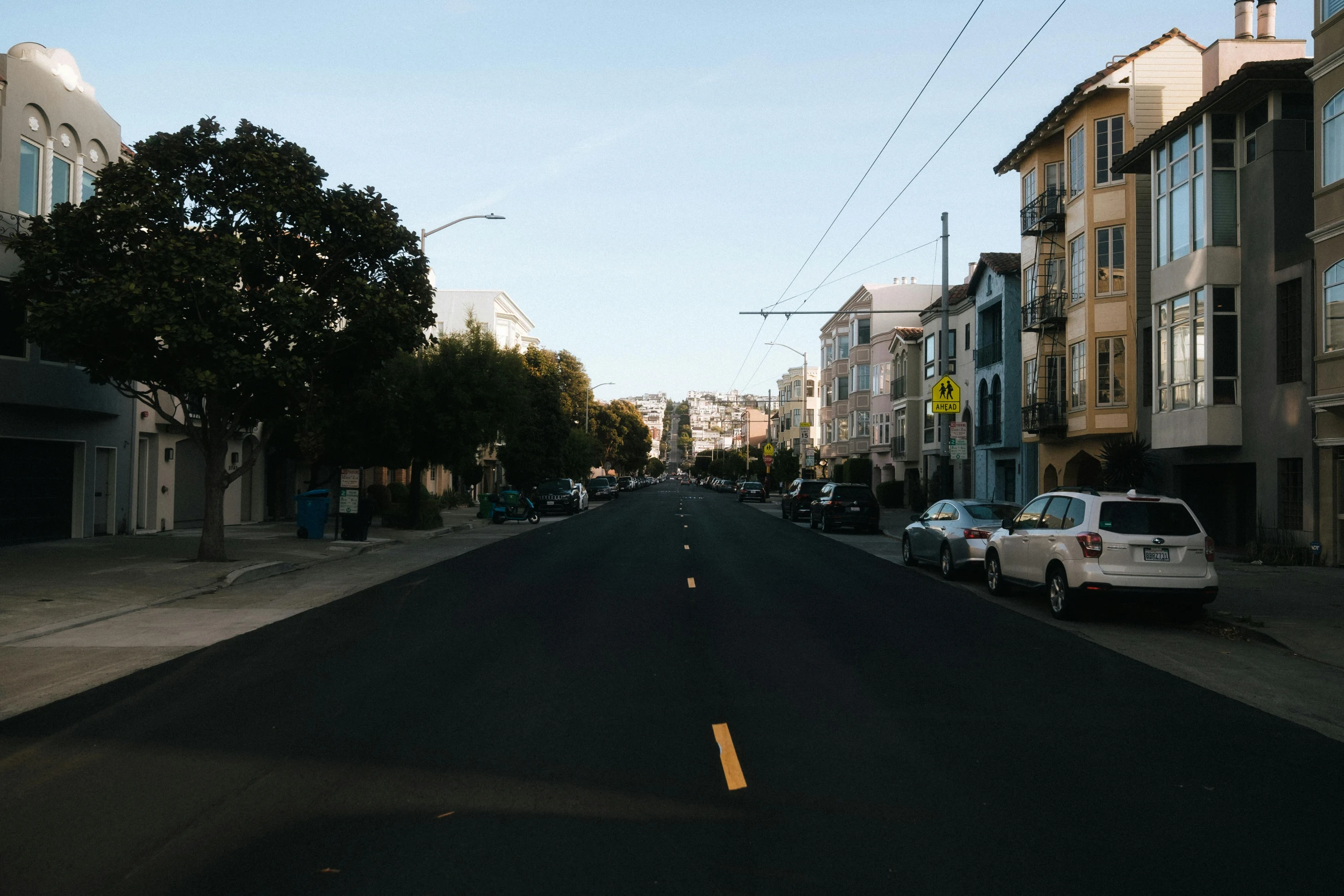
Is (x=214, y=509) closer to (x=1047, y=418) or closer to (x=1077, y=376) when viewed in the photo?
(x=1077, y=376)

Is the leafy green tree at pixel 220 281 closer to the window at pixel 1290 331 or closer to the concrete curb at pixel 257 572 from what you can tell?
the concrete curb at pixel 257 572

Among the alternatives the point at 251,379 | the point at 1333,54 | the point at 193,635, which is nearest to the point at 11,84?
the point at 251,379

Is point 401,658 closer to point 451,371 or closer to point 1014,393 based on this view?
point 451,371

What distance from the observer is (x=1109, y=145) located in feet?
97.2

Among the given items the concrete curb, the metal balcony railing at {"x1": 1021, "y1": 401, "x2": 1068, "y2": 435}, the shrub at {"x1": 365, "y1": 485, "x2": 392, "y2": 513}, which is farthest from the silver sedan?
the shrub at {"x1": 365, "y1": 485, "x2": 392, "y2": 513}

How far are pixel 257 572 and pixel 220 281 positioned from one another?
16.6 feet

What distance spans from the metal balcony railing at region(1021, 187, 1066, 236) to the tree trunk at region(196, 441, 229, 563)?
24.6 metres

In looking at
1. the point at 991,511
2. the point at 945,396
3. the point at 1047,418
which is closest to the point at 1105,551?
the point at 991,511

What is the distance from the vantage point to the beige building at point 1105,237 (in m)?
28.9

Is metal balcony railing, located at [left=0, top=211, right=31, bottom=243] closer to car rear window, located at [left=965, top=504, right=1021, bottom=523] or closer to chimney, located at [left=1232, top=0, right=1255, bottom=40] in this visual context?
car rear window, located at [left=965, top=504, right=1021, bottom=523]

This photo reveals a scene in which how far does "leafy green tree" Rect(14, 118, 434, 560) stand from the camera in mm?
17516

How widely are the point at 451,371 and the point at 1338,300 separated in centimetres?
2251

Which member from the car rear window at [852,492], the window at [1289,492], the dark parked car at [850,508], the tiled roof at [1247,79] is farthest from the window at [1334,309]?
the car rear window at [852,492]

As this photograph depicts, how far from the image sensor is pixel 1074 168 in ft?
102
